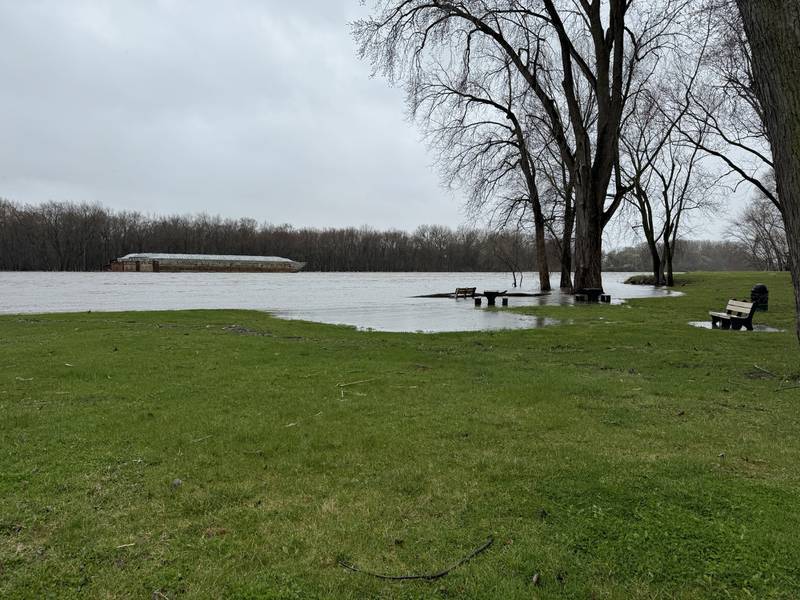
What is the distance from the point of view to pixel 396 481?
140 inches

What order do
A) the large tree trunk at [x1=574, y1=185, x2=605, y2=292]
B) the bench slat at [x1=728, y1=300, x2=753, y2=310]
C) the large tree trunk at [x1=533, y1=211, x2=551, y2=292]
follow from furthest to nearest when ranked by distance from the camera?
the large tree trunk at [x1=533, y1=211, x2=551, y2=292] < the large tree trunk at [x1=574, y1=185, x2=605, y2=292] < the bench slat at [x1=728, y1=300, x2=753, y2=310]

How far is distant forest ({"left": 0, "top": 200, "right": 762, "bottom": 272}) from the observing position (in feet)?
332

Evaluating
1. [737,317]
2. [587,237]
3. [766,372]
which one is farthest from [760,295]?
[766,372]

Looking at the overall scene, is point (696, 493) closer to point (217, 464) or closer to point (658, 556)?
point (658, 556)

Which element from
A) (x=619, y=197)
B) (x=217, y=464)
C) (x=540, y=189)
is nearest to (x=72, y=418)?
(x=217, y=464)

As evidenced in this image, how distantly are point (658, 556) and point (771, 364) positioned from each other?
691 cm

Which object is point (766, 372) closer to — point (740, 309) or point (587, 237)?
point (740, 309)

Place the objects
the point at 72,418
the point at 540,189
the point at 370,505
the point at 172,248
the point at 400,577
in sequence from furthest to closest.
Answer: the point at 172,248, the point at 540,189, the point at 72,418, the point at 370,505, the point at 400,577

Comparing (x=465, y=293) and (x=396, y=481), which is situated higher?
(x=465, y=293)

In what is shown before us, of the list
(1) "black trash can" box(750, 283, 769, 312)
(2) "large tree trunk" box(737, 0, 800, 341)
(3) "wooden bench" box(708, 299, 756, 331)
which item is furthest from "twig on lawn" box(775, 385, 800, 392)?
(1) "black trash can" box(750, 283, 769, 312)

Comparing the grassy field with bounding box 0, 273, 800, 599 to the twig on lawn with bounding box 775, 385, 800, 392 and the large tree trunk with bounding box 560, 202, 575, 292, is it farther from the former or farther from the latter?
the large tree trunk with bounding box 560, 202, 575, 292

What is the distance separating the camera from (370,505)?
318cm

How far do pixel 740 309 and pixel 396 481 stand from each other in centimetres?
1292

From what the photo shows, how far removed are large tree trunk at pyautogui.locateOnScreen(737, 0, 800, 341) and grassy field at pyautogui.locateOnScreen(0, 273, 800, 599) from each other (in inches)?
90.4
